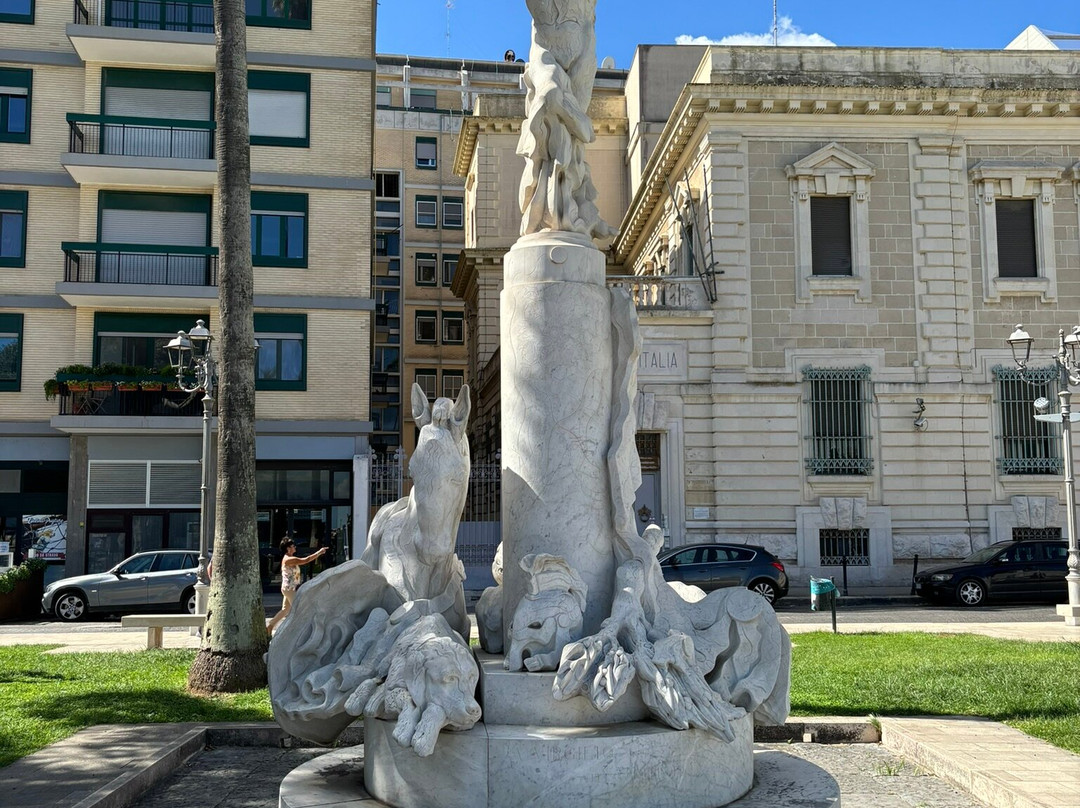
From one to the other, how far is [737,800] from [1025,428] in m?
23.7

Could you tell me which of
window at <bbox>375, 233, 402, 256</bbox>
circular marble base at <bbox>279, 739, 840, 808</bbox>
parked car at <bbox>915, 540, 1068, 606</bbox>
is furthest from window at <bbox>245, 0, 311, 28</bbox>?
window at <bbox>375, 233, 402, 256</bbox>

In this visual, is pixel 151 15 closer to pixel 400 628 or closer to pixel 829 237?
pixel 829 237

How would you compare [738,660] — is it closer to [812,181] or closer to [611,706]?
[611,706]

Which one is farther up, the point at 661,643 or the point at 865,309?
the point at 865,309

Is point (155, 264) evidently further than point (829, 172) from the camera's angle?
Yes

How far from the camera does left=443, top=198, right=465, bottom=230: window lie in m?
58.1

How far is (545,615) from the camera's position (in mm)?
6289

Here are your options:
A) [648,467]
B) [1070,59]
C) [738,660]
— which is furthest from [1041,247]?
[738,660]

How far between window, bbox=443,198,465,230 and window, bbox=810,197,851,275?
108 ft

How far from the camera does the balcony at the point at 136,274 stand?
2703 centimetres

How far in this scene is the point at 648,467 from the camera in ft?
87.7

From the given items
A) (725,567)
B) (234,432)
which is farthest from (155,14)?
(234,432)

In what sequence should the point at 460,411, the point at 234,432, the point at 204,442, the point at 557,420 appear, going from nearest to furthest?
the point at 557,420 < the point at 460,411 < the point at 234,432 < the point at 204,442

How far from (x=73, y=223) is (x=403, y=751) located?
85.1ft
